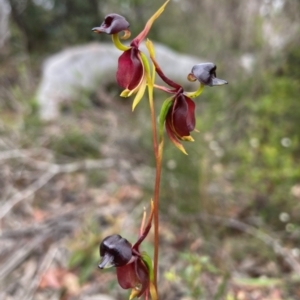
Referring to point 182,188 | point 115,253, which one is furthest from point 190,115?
point 182,188

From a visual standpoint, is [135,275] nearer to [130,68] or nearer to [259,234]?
[130,68]

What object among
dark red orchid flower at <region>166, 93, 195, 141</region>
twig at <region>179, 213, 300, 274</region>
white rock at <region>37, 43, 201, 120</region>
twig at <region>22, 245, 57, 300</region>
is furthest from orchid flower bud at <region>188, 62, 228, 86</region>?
white rock at <region>37, 43, 201, 120</region>

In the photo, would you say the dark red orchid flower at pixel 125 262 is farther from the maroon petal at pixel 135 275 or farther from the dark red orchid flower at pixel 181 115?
the dark red orchid flower at pixel 181 115

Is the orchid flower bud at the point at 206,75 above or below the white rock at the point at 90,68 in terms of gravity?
above

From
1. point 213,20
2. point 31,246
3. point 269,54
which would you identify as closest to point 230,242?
point 31,246

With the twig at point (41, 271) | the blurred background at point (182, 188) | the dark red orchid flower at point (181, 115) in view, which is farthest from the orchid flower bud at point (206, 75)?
the twig at point (41, 271)

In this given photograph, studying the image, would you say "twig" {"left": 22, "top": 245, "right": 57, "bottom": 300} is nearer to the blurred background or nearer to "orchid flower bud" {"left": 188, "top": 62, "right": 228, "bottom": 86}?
the blurred background

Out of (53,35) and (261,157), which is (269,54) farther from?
(53,35)
